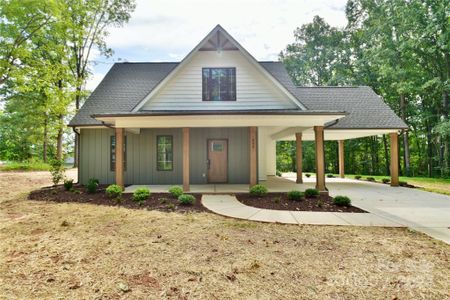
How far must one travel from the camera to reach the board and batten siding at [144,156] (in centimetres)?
1178

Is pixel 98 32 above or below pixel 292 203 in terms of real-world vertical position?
above

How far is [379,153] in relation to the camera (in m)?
26.9

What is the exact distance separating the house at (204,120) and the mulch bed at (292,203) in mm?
930

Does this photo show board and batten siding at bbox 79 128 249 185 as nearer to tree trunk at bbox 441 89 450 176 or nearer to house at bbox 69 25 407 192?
house at bbox 69 25 407 192

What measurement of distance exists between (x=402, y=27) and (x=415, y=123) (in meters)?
9.24

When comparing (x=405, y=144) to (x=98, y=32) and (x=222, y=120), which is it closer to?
(x=222, y=120)

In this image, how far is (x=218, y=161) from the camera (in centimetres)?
1199

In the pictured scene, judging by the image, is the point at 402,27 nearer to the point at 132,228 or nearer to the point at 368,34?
the point at 368,34

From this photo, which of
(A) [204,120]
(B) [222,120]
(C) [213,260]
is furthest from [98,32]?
(C) [213,260]

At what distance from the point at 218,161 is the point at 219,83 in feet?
11.8

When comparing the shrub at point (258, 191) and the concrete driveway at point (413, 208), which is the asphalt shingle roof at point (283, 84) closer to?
the concrete driveway at point (413, 208)

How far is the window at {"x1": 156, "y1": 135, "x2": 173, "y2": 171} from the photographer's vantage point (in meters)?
11.8

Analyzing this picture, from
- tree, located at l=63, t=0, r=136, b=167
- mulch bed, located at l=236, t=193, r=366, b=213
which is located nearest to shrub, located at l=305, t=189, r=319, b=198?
mulch bed, located at l=236, t=193, r=366, b=213

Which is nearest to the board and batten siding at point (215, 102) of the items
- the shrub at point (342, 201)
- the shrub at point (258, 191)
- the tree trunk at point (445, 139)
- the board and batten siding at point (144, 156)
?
the board and batten siding at point (144, 156)
